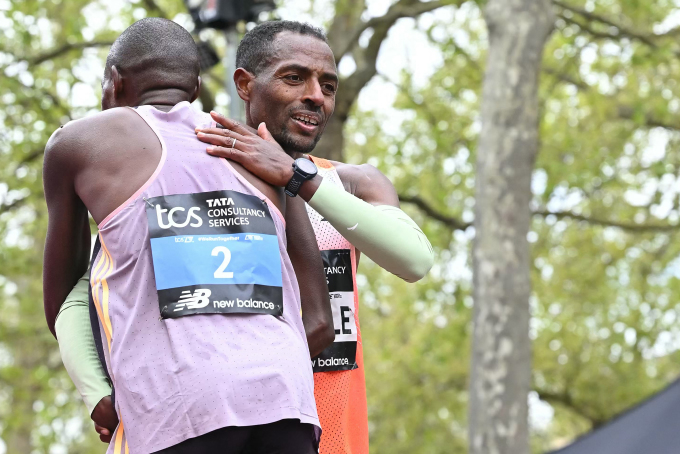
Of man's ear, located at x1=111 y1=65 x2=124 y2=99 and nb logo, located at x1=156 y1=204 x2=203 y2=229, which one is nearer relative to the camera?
nb logo, located at x1=156 y1=204 x2=203 y2=229

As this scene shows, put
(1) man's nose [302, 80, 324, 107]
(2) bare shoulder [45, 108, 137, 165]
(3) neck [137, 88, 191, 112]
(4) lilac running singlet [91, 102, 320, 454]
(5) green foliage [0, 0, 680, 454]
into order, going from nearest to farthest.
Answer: (4) lilac running singlet [91, 102, 320, 454], (2) bare shoulder [45, 108, 137, 165], (3) neck [137, 88, 191, 112], (1) man's nose [302, 80, 324, 107], (5) green foliage [0, 0, 680, 454]

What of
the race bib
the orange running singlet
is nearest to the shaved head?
the orange running singlet

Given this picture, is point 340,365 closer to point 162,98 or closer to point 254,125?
point 254,125

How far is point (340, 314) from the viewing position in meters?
3.06

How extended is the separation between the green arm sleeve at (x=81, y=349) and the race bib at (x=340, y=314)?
0.79m

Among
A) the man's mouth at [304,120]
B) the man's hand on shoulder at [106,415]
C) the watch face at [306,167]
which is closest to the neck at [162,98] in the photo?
the watch face at [306,167]

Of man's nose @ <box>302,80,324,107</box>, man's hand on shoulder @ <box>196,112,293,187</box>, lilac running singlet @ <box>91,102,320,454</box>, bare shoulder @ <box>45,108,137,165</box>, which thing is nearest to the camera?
lilac running singlet @ <box>91,102,320,454</box>

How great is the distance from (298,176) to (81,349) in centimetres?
67

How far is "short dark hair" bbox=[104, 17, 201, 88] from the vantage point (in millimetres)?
2541

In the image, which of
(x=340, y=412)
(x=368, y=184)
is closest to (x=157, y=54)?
(x=368, y=184)

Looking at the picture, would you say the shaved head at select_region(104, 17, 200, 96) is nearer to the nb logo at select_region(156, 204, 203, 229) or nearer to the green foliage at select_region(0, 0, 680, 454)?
the nb logo at select_region(156, 204, 203, 229)

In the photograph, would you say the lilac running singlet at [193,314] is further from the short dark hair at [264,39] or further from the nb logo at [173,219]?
the short dark hair at [264,39]

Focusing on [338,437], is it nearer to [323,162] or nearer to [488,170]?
[323,162]

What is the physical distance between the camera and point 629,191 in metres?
15.7
